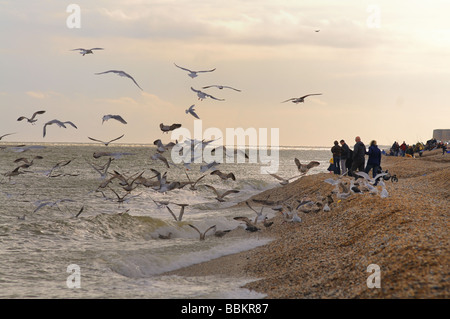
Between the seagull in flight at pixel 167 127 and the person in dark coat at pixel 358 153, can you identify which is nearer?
the seagull in flight at pixel 167 127

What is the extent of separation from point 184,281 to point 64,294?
2.41 m

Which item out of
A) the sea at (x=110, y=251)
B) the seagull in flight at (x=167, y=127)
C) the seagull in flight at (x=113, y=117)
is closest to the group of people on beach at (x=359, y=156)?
the sea at (x=110, y=251)

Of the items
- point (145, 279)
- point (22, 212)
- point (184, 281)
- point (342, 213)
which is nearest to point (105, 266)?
point (145, 279)

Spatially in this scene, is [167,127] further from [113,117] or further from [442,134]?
[442,134]

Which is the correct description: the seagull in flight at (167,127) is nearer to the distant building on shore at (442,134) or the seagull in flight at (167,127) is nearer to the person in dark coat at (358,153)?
the person in dark coat at (358,153)

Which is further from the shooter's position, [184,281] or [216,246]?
[216,246]

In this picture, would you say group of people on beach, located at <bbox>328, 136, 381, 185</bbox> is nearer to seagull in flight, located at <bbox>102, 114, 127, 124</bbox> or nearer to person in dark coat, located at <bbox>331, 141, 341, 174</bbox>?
person in dark coat, located at <bbox>331, 141, 341, 174</bbox>

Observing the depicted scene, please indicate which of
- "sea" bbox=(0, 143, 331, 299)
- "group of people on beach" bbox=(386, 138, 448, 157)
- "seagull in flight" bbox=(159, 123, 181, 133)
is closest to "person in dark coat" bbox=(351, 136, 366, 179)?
"sea" bbox=(0, 143, 331, 299)

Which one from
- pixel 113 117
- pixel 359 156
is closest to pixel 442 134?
pixel 359 156

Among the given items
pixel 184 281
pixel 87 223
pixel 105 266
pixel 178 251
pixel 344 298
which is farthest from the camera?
pixel 87 223

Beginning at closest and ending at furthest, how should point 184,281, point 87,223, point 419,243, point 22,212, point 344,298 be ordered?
point 344,298, point 419,243, point 184,281, point 87,223, point 22,212

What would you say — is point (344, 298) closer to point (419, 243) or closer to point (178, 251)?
point (419, 243)

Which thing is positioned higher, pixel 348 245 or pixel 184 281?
pixel 348 245
